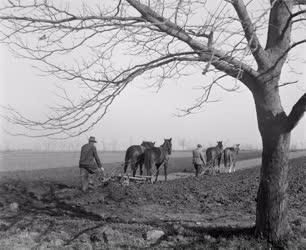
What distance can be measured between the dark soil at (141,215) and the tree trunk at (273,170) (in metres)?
0.33

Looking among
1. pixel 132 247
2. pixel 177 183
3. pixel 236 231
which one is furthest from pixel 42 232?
pixel 177 183

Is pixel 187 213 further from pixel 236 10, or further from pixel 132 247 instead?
pixel 236 10

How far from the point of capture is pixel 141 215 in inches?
457

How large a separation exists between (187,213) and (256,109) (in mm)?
4121

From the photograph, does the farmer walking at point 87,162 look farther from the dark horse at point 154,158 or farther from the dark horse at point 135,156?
the dark horse at point 135,156

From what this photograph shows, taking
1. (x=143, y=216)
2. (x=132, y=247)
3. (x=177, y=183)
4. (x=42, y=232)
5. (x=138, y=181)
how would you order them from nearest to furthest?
(x=132, y=247)
(x=42, y=232)
(x=143, y=216)
(x=177, y=183)
(x=138, y=181)

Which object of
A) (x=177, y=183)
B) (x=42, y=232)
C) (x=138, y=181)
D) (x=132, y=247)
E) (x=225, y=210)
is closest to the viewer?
(x=132, y=247)

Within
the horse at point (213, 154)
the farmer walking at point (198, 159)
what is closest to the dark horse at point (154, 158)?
the farmer walking at point (198, 159)

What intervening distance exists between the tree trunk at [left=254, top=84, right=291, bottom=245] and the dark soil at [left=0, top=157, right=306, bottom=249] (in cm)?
33

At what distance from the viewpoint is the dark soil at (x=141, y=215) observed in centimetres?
883

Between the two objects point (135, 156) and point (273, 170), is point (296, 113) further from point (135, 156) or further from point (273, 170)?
point (135, 156)

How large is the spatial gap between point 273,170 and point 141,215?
4.00 m

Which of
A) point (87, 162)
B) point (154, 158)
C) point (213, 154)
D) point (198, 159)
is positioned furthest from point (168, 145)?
point (87, 162)

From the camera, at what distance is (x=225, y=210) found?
498 inches
